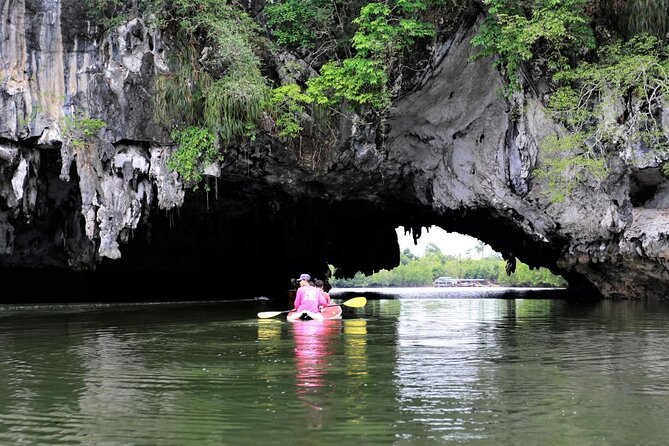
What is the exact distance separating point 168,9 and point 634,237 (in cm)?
1440

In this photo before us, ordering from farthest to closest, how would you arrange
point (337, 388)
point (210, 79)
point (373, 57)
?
point (210, 79)
point (373, 57)
point (337, 388)

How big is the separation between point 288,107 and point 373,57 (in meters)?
2.74

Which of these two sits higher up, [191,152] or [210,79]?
[210,79]

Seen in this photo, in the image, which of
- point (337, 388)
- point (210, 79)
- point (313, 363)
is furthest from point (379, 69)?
point (337, 388)

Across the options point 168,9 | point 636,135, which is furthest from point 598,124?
point 168,9

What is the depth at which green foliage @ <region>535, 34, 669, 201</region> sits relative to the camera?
60.7 feet

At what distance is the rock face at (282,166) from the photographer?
19.1 meters

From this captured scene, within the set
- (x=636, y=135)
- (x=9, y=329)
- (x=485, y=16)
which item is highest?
(x=485, y=16)

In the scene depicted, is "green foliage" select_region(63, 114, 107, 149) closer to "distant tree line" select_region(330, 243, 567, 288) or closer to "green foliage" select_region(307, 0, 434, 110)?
"green foliage" select_region(307, 0, 434, 110)

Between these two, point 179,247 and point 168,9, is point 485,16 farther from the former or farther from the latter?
point 179,247

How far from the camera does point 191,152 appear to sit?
19312 millimetres

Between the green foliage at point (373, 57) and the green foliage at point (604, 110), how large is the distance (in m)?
4.12

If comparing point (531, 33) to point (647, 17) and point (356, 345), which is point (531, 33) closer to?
point (647, 17)

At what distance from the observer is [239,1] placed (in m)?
20.6
